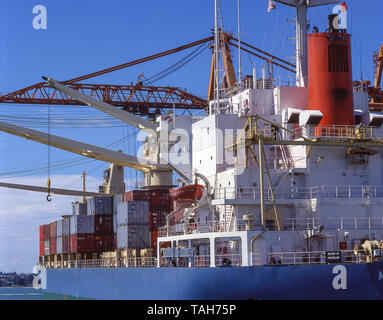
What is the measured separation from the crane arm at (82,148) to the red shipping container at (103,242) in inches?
187

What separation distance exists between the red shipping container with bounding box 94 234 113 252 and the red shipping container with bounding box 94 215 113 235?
0.27 metres

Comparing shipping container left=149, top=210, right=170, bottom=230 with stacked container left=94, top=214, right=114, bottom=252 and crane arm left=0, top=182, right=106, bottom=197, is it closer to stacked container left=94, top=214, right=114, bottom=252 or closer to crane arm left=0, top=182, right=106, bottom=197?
stacked container left=94, top=214, right=114, bottom=252

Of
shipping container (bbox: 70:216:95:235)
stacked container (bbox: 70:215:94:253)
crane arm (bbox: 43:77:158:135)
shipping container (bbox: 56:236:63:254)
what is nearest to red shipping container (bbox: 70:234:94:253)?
stacked container (bbox: 70:215:94:253)

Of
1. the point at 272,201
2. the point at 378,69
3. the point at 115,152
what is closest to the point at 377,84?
the point at 378,69

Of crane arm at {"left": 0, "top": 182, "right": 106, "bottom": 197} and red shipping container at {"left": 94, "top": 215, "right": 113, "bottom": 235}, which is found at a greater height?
crane arm at {"left": 0, "top": 182, "right": 106, "bottom": 197}

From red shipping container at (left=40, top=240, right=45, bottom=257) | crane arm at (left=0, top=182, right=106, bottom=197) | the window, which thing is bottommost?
red shipping container at (left=40, top=240, right=45, bottom=257)

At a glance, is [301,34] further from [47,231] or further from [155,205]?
[47,231]

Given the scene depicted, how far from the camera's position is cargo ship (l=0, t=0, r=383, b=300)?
27.2 m

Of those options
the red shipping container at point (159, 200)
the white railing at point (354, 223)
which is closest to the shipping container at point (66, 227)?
the red shipping container at point (159, 200)

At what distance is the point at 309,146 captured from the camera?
31.2m

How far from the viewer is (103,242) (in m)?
43.8

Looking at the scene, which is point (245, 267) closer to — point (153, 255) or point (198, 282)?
point (198, 282)
